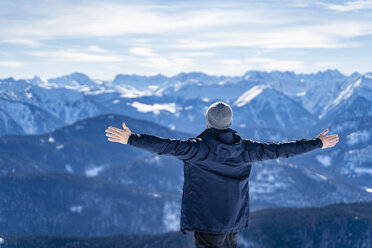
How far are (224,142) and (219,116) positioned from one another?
Result: 0.72 m

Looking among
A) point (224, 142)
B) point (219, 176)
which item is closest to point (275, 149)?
point (224, 142)

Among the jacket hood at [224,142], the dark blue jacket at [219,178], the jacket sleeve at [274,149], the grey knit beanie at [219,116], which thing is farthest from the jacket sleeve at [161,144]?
the jacket sleeve at [274,149]

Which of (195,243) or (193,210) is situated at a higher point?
(193,210)

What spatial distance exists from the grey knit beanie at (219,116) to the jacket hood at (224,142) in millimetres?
149

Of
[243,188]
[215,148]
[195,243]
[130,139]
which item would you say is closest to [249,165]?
[243,188]

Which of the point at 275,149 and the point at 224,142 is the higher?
the point at 224,142

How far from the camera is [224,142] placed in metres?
11.2

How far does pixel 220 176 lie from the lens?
11.3 meters

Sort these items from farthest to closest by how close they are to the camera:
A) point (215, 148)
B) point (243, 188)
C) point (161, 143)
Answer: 1. point (243, 188)
2. point (215, 148)
3. point (161, 143)

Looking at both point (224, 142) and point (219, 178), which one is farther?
point (219, 178)

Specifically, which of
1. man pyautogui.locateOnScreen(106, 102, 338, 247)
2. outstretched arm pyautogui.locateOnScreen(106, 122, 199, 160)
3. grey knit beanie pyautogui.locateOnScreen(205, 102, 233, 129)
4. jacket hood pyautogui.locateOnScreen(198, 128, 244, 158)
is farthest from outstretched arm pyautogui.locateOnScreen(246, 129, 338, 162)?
outstretched arm pyautogui.locateOnScreen(106, 122, 199, 160)

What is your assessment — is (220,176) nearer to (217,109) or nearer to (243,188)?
(243,188)

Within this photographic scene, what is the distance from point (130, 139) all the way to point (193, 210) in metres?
2.69

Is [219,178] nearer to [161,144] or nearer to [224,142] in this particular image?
[224,142]
